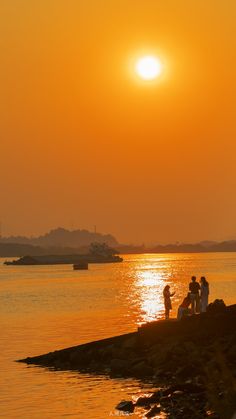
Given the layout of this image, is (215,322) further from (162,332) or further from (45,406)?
(45,406)

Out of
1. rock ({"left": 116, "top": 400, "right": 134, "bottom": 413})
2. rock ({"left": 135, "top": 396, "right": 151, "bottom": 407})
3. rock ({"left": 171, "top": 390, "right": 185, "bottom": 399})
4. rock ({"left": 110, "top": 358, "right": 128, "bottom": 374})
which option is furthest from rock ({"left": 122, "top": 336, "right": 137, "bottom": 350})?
rock ({"left": 171, "top": 390, "right": 185, "bottom": 399})

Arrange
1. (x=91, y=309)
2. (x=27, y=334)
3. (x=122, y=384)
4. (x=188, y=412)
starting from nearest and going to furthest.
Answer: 1. (x=188, y=412)
2. (x=122, y=384)
3. (x=27, y=334)
4. (x=91, y=309)

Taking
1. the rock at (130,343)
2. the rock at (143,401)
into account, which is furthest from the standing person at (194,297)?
the rock at (143,401)

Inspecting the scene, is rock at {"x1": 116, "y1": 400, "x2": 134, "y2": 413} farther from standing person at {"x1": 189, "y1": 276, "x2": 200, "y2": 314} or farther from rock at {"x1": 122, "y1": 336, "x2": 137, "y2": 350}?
standing person at {"x1": 189, "y1": 276, "x2": 200, "y2": 314}

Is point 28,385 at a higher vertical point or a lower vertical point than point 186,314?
lower

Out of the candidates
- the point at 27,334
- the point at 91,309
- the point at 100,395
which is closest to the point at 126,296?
the point at 91,309

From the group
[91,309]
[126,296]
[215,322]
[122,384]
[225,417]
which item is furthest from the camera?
[126,296]

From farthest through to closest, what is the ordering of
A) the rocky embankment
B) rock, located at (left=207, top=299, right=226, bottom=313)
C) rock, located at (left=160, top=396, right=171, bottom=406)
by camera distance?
rock, located at (left=207, top=299, right=226, bottom=313) → the rocky embankment → rock, located at (left=160, top=396, right=171, bottom=406)

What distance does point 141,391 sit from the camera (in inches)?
1212

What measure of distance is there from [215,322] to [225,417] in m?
20.1

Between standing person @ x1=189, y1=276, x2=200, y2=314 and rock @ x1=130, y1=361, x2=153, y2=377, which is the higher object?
standing person @ x1=189, y1=276, x2=200, y2=314

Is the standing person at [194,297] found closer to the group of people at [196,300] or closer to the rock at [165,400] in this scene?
the group of people at [196,300]

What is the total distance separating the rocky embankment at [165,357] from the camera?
92.4 ft

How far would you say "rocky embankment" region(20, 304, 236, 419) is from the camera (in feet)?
92.4
